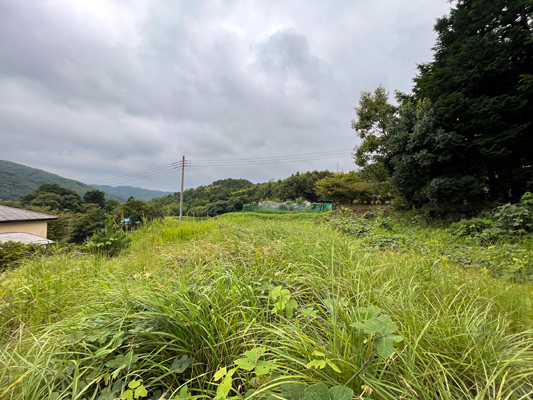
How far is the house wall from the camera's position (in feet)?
35.1

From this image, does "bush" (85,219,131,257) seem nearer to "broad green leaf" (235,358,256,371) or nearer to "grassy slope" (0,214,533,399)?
"grassy slope" (0,214,533,399)

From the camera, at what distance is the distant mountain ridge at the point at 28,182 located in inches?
2029

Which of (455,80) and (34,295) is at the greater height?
(455,80)

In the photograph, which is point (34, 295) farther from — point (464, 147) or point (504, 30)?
point (504, 30)

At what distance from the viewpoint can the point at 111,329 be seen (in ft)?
3.45

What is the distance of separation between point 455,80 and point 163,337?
33.2ft

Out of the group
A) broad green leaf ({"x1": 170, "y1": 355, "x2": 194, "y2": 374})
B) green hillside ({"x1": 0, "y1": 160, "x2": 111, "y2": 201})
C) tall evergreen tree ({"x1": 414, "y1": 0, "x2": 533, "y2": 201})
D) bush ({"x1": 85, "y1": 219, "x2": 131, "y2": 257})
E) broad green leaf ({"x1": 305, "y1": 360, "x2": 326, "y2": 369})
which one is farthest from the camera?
green hillside ({"x1": 0, "y1": 160, "x2": 111, "y2": 201})

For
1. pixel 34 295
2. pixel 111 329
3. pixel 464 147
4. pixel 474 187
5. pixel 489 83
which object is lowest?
pixel 34 295

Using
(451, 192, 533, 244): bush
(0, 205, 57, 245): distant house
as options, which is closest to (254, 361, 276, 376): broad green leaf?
(451, 192, 533, 244): bush

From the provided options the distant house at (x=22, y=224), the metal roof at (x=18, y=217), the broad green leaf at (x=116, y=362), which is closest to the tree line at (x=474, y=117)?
the broad green leaf at (x=116, y=362)

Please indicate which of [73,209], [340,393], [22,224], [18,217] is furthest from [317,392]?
[73,209]

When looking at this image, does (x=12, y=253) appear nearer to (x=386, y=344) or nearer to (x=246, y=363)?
(x=246, y=363)

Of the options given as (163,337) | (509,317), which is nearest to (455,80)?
(509,317)

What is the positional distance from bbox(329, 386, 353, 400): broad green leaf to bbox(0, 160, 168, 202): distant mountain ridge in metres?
34.1
